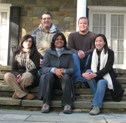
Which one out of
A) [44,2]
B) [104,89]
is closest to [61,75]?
[104,89]

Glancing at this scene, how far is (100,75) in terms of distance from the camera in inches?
202

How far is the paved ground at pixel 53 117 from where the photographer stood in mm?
4289

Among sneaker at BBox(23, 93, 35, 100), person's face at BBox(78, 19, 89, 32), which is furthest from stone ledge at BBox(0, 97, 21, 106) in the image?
person's face at BBox(78, 19, 89, 32)

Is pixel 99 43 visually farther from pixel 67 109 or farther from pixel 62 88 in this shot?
pixel 67 109

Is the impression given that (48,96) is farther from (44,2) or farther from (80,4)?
(44,2)

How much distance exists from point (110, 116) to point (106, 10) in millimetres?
5403

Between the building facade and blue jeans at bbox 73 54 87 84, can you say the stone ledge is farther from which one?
the building facade

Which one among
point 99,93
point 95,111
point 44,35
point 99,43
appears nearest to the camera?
point 95,111

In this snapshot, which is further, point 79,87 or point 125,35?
point 125,35

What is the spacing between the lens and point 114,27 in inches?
381

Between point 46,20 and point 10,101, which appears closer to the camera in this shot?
point 10,101

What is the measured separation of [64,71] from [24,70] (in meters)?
0.76

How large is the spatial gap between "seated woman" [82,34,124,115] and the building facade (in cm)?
428

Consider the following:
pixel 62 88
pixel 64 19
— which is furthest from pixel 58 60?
pixel 64 19
